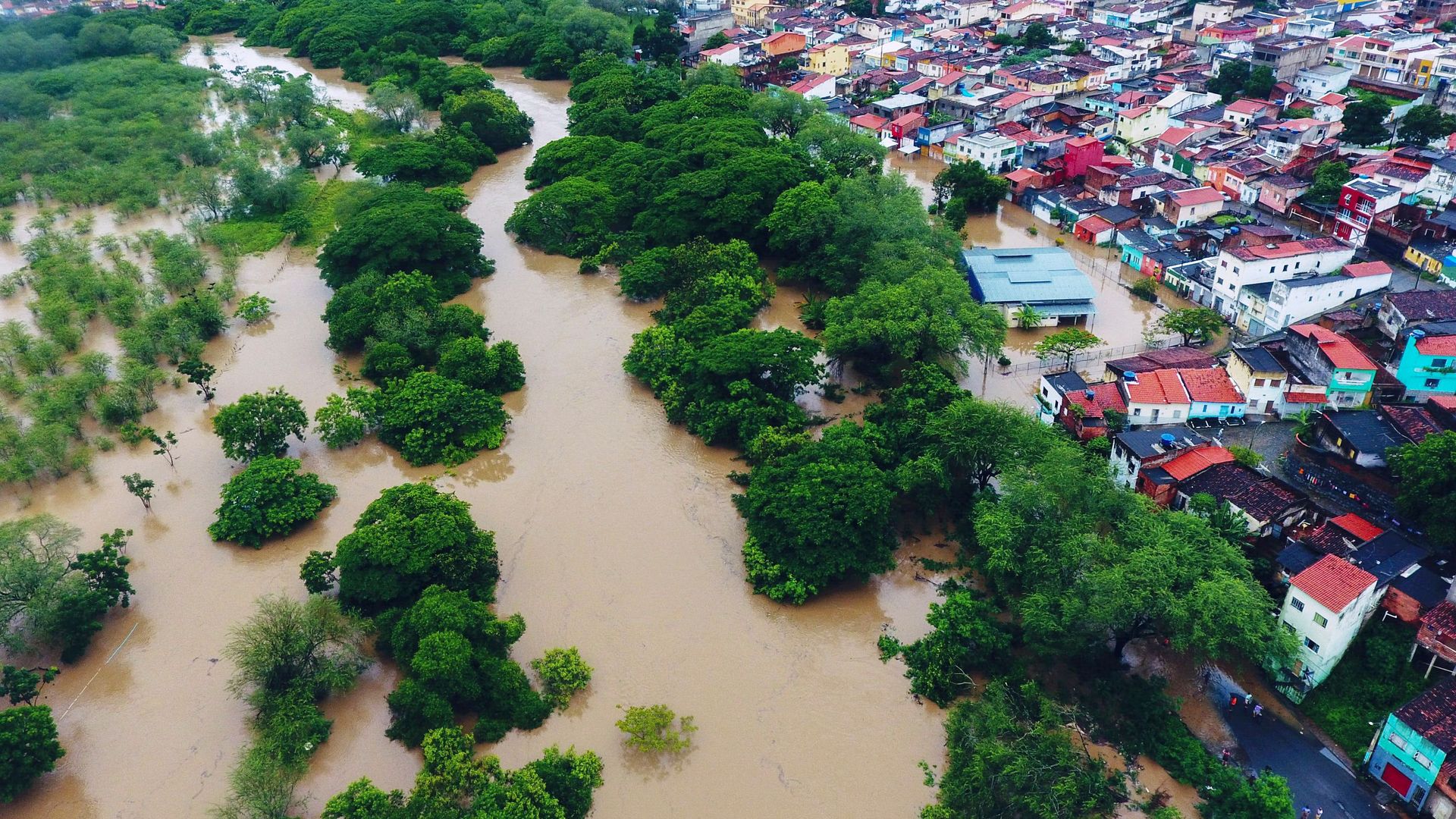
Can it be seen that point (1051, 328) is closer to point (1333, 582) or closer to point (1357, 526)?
point (1357, 526)

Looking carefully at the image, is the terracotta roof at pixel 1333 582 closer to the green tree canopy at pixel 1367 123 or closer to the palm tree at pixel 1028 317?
the palm tree at pixel 1028 317

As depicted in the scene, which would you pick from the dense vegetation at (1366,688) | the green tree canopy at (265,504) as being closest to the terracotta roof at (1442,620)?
the dense vegetation at (1366,688)

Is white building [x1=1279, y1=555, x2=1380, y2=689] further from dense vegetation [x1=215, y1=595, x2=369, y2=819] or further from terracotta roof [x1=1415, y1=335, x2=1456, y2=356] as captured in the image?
dense vegetation [x1=215, y1=595, x2=369, y2=819]

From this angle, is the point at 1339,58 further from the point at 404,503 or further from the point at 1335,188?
the point at 404,503

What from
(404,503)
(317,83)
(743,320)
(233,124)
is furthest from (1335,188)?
(317,83)

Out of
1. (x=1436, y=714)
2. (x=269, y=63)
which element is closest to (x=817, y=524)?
(x=1436, y=714)
